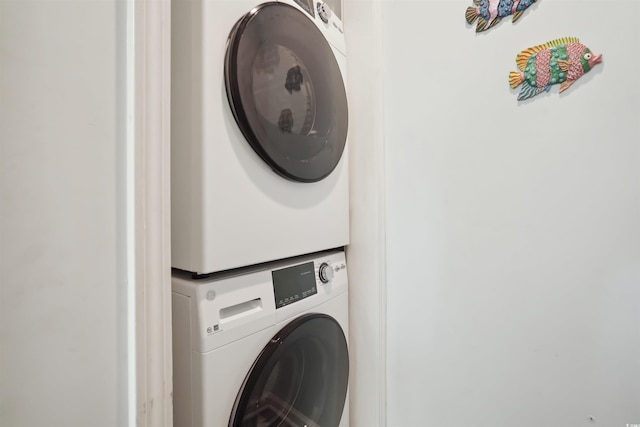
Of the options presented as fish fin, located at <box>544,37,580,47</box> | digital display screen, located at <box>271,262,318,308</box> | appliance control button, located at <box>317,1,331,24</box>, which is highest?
appliance control button, located at <box>317,1,331,24</box>

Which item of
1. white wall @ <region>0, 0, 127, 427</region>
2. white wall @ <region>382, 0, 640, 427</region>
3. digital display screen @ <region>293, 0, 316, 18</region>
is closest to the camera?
white wall @ <region>0, 0, 127, 427</region>

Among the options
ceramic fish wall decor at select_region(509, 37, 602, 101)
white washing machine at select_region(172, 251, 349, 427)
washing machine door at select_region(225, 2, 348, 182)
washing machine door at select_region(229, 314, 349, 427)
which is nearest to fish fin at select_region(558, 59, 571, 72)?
ceramic fish wall decor at select_region(509, 37, 602, 101)

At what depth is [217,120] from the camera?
0.55m

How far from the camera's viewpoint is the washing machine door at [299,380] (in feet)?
1.98

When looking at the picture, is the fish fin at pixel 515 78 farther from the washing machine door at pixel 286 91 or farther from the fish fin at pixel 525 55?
the washing machine door at pixel 286 91

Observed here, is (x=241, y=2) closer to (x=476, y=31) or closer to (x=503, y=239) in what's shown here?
(x=476, y=31)

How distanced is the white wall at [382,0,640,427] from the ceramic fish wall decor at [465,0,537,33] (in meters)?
0.03

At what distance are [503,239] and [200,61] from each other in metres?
0.92

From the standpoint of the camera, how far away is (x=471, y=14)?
0.81 meters

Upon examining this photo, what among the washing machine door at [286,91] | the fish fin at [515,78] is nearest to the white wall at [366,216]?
the washing machine door at [286,91]

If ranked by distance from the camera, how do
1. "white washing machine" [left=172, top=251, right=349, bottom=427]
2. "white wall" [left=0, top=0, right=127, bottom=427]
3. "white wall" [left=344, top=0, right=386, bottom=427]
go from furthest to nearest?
1. "white wall" [left=344, top=0, right=386, bottom=427]
2. "white washing machine" [left=172, top=251, right=349, bottom=427]
3. "white wall" [left=0, top=0, right=127, bottom=427]

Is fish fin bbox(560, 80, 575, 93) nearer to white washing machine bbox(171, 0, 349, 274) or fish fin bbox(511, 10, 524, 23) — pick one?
fish fin bbox(511, 10, 524, 23)

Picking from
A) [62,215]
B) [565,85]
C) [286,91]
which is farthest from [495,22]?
[62,215]

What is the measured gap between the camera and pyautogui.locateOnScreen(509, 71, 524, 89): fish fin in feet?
2.42
